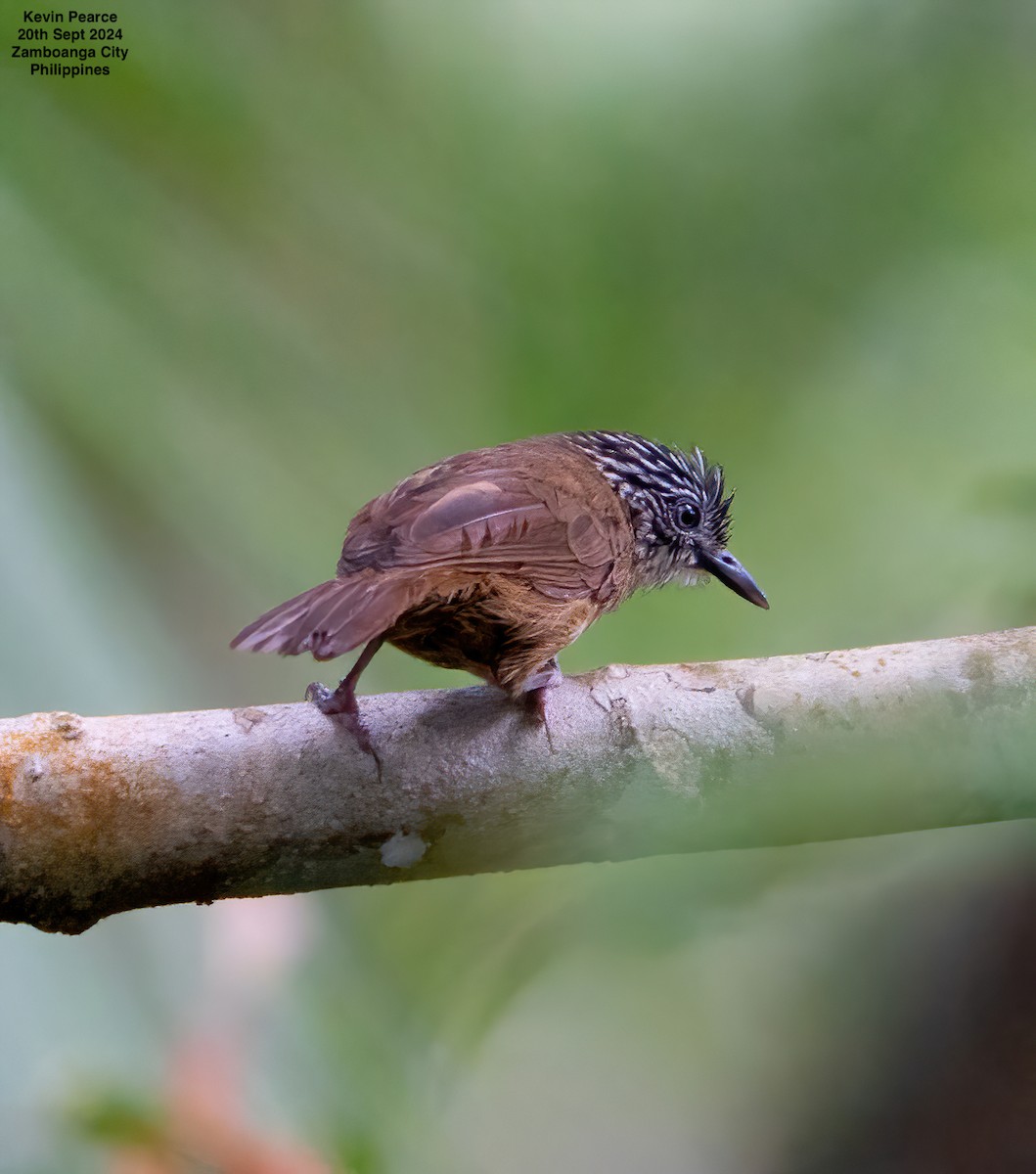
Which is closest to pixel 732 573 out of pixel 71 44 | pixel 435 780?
pixel 435 780

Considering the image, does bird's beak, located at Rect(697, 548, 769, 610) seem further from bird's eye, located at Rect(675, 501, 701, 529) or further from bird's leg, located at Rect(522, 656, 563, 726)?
bird's leg, located at Rect(522, 656, 563, 726)

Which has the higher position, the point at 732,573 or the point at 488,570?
the point at 488,570

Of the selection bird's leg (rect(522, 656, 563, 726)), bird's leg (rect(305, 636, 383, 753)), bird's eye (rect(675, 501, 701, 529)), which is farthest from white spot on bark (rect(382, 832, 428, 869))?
bird's eye (rect(675, 501, 701, 529))

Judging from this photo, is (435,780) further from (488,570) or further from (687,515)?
(687,515)

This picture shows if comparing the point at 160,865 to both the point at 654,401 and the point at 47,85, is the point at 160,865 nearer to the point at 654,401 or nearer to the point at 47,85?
the point at 654,401

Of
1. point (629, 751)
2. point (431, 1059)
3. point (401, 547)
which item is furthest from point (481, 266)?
point (431, 1059)

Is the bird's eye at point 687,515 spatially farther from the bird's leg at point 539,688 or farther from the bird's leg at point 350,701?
the bird's leg at point 350,701
